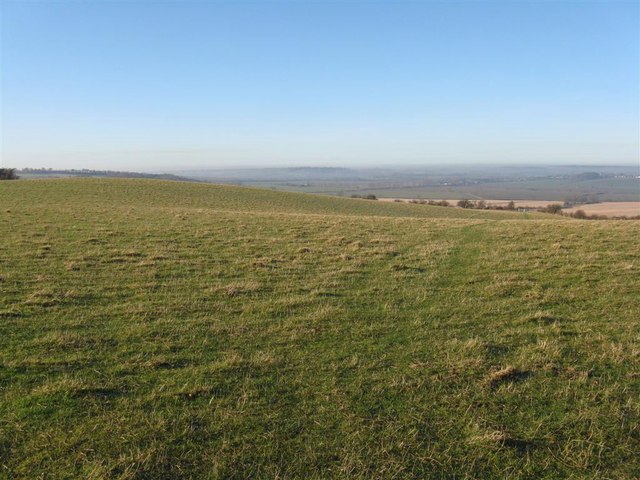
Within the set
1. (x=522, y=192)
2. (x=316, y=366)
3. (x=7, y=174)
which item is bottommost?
(x=316, y=366)

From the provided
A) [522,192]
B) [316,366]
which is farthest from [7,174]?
[522,192]

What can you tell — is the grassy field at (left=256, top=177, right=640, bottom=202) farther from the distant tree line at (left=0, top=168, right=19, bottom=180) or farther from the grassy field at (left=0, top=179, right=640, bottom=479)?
the grassy field at (left=0, top=179, right=640, bottom=479)

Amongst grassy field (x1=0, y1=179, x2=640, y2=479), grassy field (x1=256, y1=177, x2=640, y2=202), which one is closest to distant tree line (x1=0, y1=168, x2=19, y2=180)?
grassy field (x1=256, y1=177, x2=640, y2=202)

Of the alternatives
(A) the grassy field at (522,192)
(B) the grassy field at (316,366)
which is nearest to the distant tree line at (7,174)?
(A) the grassy field at (522,192)

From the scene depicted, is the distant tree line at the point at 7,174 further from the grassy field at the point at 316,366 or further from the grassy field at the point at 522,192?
the grassy field at the point at 316,366

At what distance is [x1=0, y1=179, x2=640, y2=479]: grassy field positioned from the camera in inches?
189

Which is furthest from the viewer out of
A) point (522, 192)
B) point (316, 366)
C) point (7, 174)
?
point (522, 192)

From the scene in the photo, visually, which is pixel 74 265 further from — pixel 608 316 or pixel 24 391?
pixel 608 316

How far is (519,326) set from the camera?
8695 mm

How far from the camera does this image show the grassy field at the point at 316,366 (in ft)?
15.7

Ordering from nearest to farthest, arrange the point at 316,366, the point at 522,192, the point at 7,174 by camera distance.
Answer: the point at 316,366 → the point at 7,174 → the point at 522,192

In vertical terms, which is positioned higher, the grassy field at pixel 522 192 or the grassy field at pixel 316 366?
the grassy field at pixel 522 192

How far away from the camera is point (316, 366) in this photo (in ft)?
22.2

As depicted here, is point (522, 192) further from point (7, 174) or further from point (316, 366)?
point (316, 366)
